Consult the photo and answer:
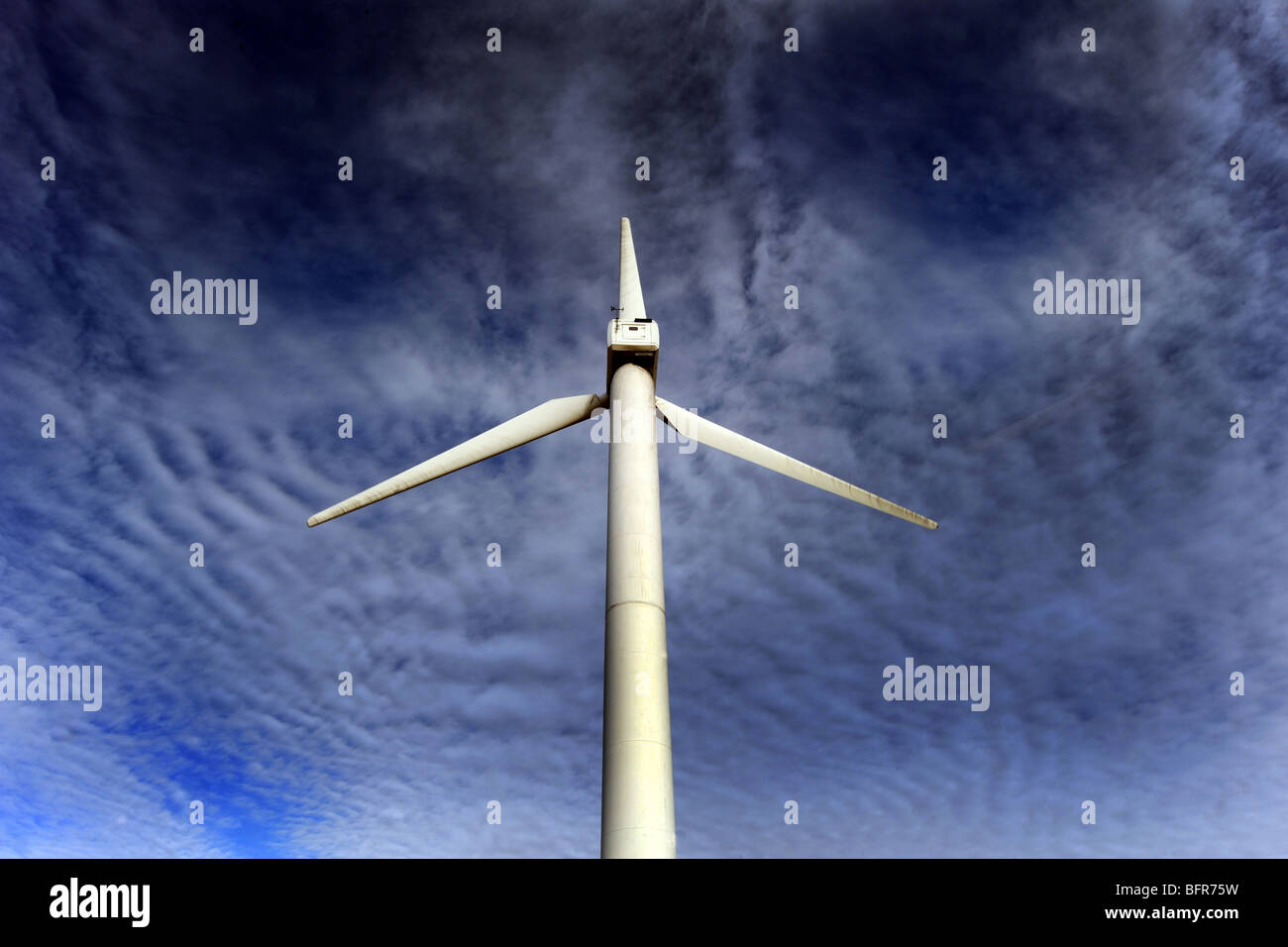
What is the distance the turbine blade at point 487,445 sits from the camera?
118 feet

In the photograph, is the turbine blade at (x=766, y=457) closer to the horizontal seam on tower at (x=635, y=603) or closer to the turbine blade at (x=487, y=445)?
the turbine blade at (x=487, y=445)

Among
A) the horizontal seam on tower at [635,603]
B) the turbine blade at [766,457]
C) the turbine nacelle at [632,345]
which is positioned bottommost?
the horizontal seam on tower at [635,603]

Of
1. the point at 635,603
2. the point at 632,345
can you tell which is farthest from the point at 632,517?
the point at 632,345

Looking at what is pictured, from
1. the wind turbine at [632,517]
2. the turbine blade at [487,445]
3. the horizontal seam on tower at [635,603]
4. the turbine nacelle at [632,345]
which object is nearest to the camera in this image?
the wind turbine at [632,517]

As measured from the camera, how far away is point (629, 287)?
42594mm

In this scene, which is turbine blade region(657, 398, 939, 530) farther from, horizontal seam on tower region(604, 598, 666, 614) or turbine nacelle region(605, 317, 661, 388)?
horizontal seam on tower region(604, 598, 666, 614)

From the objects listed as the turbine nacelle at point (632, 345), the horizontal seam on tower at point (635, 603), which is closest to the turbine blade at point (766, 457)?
the turbine nacelle at point (632, 345)

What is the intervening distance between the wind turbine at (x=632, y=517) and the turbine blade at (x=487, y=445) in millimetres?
45

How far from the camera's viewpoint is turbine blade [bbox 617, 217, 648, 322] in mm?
41062

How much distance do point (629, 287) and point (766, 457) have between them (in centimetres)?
1062
